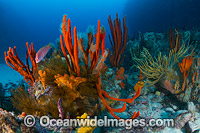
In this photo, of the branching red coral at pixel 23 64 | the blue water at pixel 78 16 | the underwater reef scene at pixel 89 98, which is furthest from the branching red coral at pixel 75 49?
the branching red coral at pixel 23 64

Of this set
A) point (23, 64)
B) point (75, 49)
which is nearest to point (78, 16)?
point (23, 64)

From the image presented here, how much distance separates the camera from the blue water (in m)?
14.4

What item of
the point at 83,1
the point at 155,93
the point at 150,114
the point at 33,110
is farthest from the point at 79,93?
the point at 83,1

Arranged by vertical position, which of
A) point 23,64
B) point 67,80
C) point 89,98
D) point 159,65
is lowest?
point 89,98

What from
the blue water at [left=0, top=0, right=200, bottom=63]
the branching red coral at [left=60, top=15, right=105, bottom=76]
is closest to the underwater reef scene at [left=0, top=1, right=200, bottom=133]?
the branching red coral at [left=60, top=15, right=105, bottom=76]

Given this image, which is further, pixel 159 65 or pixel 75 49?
pixel 159 65

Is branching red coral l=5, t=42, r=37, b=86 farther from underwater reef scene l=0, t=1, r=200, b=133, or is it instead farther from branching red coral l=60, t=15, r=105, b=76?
branching red coral l=60, t=15, r=105, b=76

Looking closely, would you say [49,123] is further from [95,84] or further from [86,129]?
[95,84]

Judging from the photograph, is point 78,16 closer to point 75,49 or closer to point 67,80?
point 75,49

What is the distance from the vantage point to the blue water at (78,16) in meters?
14.4

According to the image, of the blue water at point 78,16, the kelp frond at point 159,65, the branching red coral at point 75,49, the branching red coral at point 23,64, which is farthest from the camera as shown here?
the blue water at point 78,16

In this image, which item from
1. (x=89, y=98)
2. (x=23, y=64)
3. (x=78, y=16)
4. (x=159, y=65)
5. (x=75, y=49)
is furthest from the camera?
(x=78, y=16)

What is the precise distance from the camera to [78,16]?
92312mm

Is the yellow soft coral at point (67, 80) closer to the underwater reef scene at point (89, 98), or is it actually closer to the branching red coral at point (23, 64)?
the underwater reef scene at point (89, 98)
